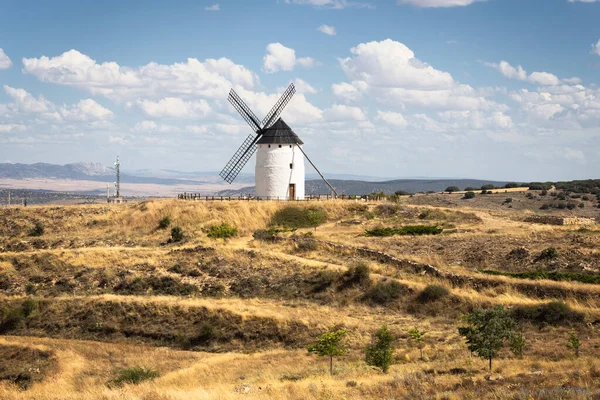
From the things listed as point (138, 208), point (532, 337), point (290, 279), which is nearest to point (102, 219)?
point (138, 208)

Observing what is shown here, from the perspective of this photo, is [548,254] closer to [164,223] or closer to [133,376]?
[133,376]

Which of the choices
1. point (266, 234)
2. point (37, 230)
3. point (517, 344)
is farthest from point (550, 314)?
point (37, 230)

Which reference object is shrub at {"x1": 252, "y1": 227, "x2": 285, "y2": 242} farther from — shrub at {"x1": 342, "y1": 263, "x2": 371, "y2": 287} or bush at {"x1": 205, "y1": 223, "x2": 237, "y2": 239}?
shrub at {"x1": 342, "y1": 263, "x2": 371, "y2": 287}

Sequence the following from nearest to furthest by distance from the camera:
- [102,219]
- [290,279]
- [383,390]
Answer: [383,390] → [290,279] → [102,219]

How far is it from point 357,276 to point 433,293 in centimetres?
550

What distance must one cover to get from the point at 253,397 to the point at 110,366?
15103 millimetres

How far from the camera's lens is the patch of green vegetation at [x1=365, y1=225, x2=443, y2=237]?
164ft

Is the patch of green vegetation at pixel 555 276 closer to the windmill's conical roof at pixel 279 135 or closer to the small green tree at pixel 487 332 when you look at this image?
the small green tree at pixel 487 332

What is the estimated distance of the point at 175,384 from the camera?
2609 cm

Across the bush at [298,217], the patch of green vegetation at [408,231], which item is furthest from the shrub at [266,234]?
the patch of green vegetation at [408,231]

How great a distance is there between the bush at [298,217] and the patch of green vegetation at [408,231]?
232 inches

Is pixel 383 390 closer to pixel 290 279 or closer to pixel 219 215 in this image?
pixel 290 279

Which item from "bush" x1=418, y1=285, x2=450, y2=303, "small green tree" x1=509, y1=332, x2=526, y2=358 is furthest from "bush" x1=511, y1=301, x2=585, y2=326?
"small green tree" x1=509, y1=332, x2=526, y2=358

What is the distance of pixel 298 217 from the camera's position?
58.3 meters
